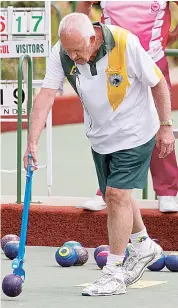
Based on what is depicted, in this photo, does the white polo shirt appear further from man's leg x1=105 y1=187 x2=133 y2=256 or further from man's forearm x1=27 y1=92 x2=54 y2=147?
man's leg x1=105 y1=187 x2=133 y2=256

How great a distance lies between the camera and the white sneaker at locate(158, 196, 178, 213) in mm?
7891

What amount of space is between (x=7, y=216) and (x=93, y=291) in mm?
2411

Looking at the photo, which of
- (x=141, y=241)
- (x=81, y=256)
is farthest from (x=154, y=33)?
(x=141, y=241)

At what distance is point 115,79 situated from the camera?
6.01 metres

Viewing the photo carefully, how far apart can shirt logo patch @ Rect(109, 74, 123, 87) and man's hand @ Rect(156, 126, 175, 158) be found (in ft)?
1.08

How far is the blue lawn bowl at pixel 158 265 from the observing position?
6881 mm

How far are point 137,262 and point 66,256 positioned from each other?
2.42ft

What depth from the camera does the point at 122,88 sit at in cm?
603

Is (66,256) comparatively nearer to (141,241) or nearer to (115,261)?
(141,241)

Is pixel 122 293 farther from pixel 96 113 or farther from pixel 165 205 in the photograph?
pixel 165 205

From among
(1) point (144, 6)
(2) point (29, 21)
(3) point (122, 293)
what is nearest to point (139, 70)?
(3) point (122, 293)

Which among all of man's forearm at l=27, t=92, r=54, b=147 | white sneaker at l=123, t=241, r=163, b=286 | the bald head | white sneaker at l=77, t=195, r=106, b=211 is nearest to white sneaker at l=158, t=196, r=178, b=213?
white sneaker at l=77, t=195, r=106, b=211

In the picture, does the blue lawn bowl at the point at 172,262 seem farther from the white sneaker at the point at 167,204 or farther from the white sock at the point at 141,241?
the white sneaker at the point at 167,204

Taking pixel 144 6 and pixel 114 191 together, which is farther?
pixel 144 6
